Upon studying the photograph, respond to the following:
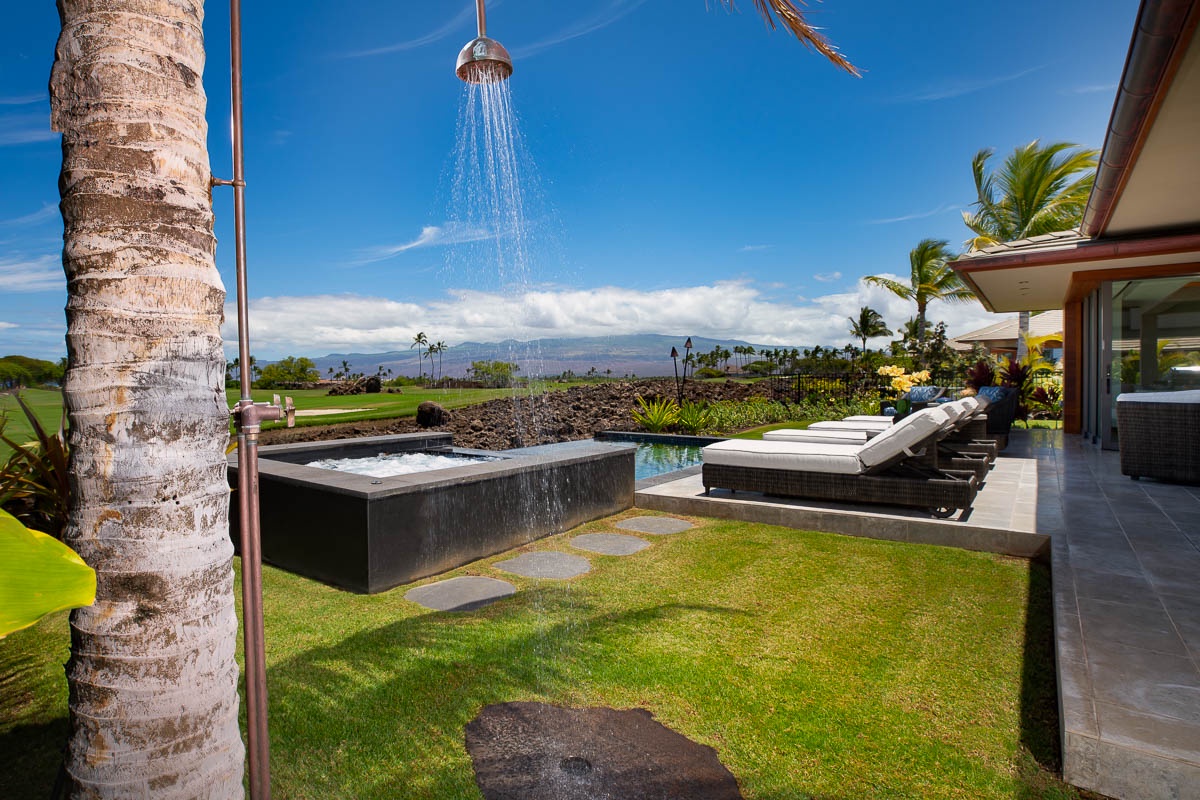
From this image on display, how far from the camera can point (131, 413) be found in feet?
3.95

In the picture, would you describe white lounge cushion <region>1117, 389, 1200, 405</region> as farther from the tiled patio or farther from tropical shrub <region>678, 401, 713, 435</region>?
tropical shrub <region>678, 401, 713, 435</region>

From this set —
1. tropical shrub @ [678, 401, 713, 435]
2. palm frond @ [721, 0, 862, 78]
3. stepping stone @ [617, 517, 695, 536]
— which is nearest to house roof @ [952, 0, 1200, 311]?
palm frond @ [721, 0, 862, 78]

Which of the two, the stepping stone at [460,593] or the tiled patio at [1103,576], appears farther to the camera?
the stepping stone at [460,593]

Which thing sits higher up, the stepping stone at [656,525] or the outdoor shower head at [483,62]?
the outdoor shower head at [483,62]

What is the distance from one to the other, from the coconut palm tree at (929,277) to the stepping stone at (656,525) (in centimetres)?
2022

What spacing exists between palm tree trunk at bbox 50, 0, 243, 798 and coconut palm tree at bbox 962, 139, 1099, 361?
1941cm

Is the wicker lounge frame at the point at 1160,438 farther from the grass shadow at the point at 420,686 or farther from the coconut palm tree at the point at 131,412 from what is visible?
the coconut palm tree at the point at 131,412

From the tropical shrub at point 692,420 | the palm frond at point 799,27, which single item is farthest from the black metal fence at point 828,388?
the palm frond at point 799,27

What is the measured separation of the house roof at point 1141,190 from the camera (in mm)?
3123

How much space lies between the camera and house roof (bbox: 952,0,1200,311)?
312 centimetres

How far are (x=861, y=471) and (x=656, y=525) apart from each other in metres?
1.76

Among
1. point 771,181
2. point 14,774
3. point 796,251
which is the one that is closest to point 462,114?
point 14,774

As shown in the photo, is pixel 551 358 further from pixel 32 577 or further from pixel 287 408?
pixel 32 577

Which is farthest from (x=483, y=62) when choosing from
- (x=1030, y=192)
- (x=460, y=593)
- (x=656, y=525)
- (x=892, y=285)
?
(x=892, y=285)
